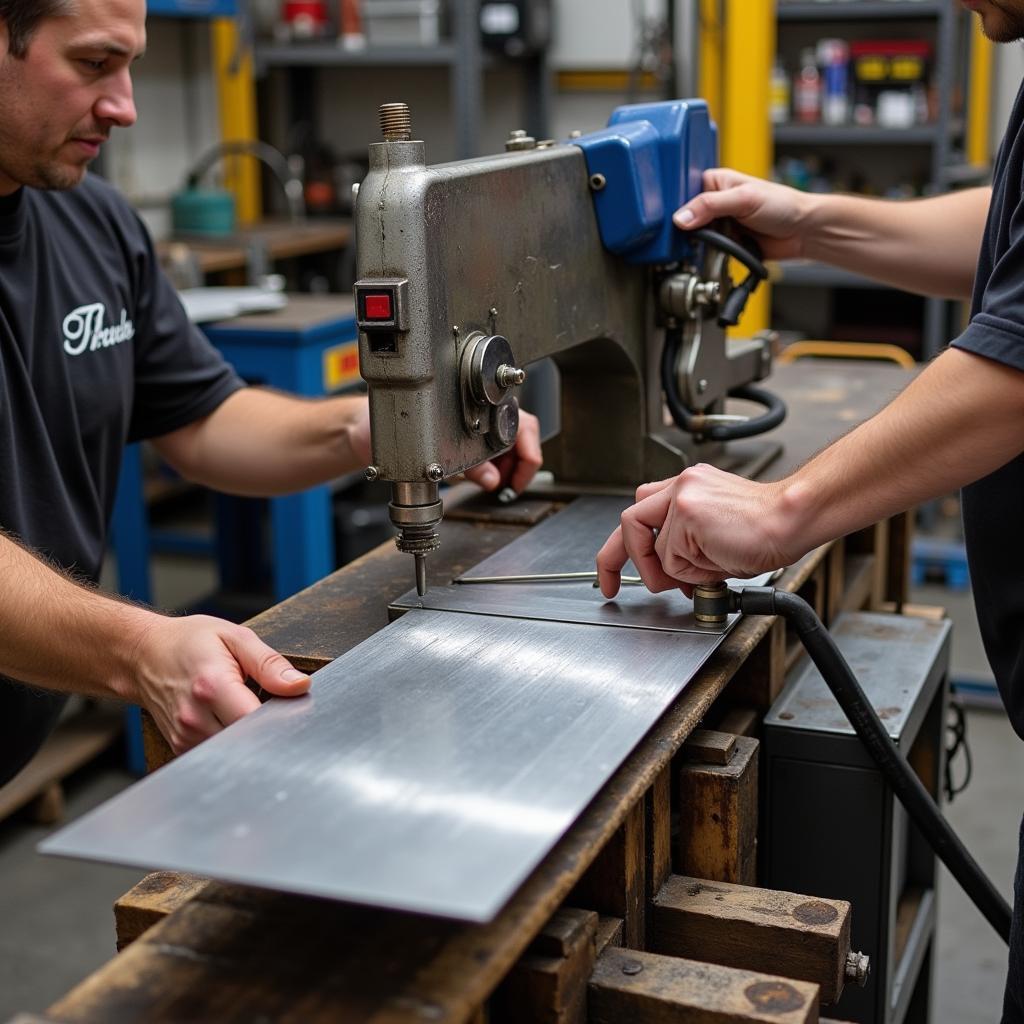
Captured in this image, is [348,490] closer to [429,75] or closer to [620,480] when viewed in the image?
[429,75]

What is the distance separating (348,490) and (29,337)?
104 inches

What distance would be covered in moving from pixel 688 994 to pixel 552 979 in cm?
9

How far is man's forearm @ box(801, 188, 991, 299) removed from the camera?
1.62 meters

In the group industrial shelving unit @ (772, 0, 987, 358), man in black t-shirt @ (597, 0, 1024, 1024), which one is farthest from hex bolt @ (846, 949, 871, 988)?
industrial shelving unit @ (772, 0, 987, 358)

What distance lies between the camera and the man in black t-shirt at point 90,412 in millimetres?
1064

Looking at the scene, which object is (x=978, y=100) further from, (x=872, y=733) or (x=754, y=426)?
(x=872, y=733)

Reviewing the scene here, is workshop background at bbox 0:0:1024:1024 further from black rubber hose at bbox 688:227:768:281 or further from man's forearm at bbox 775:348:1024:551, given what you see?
man's forearm at bbox 775:348:1024:551

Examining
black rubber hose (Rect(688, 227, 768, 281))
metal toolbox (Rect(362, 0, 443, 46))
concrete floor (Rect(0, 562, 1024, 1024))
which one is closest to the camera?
black rubber hose (Rect(688, 227, 768, 281))

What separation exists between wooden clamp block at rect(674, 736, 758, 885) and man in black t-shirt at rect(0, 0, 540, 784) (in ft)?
1.18

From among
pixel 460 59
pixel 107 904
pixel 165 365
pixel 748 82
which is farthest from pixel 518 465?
pixel 460 59

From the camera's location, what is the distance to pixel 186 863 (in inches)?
29.0

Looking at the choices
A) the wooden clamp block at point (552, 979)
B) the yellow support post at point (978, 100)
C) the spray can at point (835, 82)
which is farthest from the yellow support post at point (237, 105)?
the wooden clamp block at point (552, 979)

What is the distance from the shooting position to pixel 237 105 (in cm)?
453

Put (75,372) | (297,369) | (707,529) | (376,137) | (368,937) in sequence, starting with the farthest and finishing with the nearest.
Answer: (376,137)
(297,369)
(75,372)
(707,529)
(368,937)
